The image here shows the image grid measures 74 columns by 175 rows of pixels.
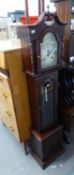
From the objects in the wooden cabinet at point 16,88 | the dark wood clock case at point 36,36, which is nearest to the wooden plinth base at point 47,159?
the wooden cabinet at point 16,88

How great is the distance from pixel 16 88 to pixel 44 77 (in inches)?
9.9

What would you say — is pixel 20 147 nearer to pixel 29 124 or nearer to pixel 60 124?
pixel 29 124

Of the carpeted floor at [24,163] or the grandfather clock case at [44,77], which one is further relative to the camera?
Answer: the carpeted floor at [24,163]

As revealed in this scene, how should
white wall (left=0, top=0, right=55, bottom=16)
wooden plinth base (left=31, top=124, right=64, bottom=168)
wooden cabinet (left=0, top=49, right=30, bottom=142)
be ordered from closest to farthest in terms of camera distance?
1. wooden cabinet (left=0, top=49, right=30, bottom=142)
2. wooden plinth base (left=31, top=124, right=64, bottom=168)
3. white wall (left=0, top=0, right=55, bottom=16)

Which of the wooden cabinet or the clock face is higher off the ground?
the clock face

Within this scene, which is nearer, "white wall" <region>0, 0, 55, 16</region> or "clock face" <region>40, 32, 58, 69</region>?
"clock face" <region>40, 32, 58, 69</region>

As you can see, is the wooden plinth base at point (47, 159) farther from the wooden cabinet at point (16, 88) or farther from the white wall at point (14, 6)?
the white wall at point (14, 6)

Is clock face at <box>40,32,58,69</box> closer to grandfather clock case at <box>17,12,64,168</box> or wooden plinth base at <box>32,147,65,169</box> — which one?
grandfather clock case at <box>17,12,64,168</box>

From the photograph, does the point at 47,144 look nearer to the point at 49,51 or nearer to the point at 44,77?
the point at 44,77

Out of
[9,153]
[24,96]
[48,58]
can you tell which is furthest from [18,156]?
[48,58]

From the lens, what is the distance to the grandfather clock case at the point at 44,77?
114 centimetres

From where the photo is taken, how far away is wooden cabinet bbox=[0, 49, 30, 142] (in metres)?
1.25

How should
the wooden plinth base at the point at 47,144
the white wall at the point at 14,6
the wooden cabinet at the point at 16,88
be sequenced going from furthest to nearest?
1. the white wall at the point at 14,6
2. the wooden plinth base at the point at 47,144
3. the wooden cabinet at the point at 16,88

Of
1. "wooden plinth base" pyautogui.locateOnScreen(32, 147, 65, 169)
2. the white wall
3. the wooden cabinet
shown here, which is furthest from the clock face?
the white wall
